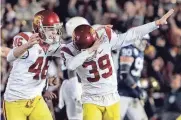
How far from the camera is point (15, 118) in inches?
228

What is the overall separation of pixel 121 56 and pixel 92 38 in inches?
58.4

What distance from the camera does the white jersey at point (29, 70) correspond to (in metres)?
5.73

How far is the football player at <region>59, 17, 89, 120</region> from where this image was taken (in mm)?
7262

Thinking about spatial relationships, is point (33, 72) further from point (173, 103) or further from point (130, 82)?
point (173, 103)

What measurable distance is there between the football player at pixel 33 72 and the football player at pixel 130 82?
1372 millimetres

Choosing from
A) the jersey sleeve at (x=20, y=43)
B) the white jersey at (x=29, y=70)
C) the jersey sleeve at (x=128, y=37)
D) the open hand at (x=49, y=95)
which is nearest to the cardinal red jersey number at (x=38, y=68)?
the white jersey at (x=29, y=70)

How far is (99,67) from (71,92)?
159 centimetres

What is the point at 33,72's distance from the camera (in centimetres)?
579

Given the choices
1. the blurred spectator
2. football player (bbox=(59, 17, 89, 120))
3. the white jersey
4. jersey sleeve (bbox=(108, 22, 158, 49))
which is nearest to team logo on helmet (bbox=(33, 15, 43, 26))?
the white jersey

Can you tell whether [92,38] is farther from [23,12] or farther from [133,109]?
[23,12]

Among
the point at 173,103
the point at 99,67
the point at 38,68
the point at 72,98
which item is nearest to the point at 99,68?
the point at 99,67

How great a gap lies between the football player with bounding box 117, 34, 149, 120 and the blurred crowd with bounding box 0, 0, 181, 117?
61cm

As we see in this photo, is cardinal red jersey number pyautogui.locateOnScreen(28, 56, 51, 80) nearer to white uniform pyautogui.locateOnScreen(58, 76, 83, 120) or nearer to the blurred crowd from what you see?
white uniform pyautogui.locateOnScreen(58, 76, 83, 120)

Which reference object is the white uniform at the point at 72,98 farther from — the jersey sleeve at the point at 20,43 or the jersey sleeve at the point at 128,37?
the jersey sleeve at the point at 20,43
